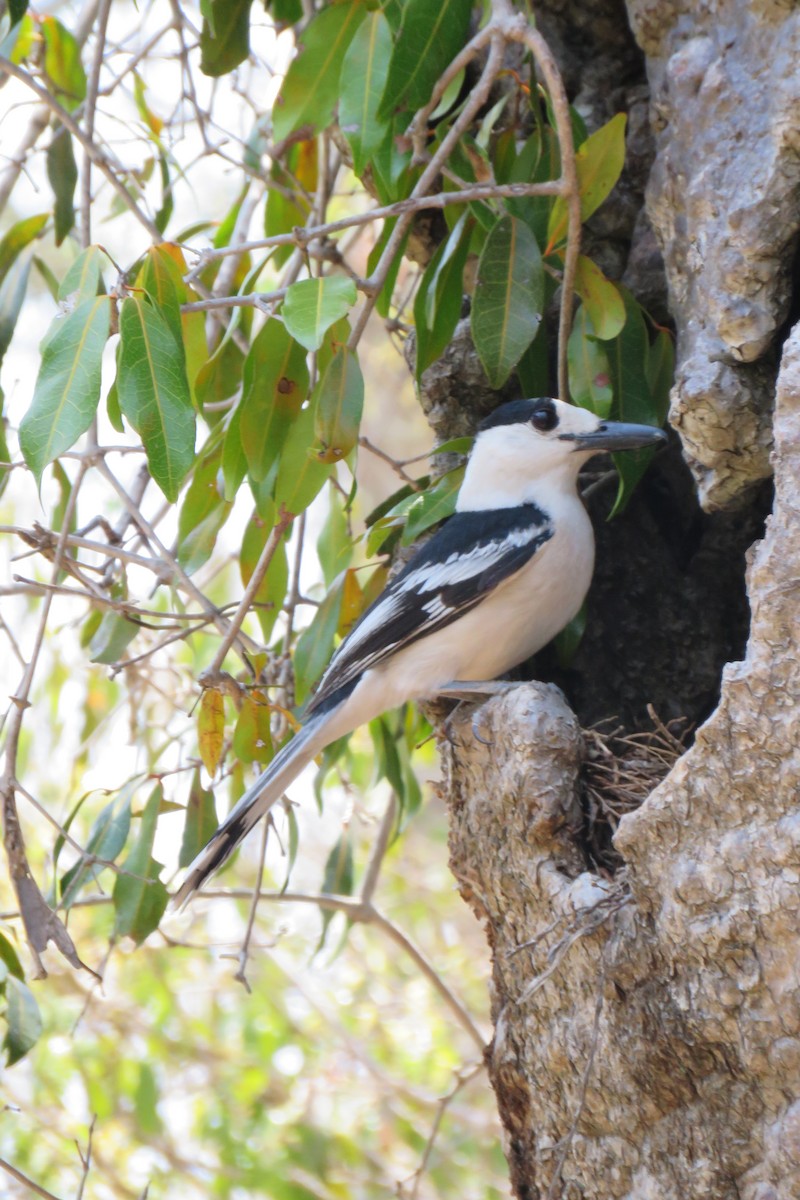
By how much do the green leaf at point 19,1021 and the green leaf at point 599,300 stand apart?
2.10 meters

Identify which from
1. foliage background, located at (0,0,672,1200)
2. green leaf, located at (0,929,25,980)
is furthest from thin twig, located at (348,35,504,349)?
green leaf, located at (0,929,25,980)

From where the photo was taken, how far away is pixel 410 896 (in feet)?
28.2

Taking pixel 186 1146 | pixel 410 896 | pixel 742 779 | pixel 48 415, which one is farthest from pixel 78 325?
pixel 410 896

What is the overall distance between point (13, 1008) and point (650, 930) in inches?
62.6

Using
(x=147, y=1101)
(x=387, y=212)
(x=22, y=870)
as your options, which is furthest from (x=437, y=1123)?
(x=387, y=212)

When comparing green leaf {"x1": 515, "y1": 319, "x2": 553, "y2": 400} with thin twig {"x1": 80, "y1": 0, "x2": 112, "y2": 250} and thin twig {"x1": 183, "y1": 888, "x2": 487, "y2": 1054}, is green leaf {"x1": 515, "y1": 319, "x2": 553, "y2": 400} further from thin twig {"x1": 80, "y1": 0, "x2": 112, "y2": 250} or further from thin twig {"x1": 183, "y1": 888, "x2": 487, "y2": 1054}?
thin twig {"x1": 183, "y1": 888, "x2": 487, "y2": 1054}

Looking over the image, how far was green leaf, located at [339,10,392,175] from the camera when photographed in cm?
292

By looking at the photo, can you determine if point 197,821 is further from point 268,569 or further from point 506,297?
point 506,297

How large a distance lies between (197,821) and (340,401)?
1.40 metres

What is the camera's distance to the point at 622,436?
11.2 feet

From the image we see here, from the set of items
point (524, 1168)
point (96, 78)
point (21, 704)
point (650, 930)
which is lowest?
point (524, 1168)

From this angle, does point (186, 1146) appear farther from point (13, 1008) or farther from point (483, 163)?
point (483, 163)

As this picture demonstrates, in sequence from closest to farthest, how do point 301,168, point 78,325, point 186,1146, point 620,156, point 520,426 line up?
point 78,325, point 620,156, point 520,426, point 301,168, point 186,1146

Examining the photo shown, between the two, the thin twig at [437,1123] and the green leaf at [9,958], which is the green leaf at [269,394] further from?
the thin twig at [437,1123]
